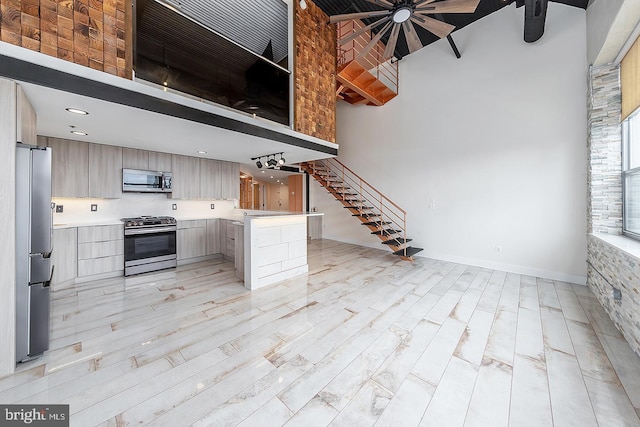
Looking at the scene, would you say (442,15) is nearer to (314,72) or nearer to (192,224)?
(314,72)

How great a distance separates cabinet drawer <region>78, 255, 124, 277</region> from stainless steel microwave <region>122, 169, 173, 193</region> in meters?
1.28

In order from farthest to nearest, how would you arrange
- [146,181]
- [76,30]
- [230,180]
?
[230,180]
[146,181]
[76,30]

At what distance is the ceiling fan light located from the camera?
3.12 meters

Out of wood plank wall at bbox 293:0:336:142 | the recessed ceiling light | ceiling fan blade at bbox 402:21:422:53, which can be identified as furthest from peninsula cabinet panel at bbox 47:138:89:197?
ceiling fan blade at bbox 402:21:422:53

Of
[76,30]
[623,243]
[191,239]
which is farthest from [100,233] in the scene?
[623,243]

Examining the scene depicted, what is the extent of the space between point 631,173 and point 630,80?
114 centimetres

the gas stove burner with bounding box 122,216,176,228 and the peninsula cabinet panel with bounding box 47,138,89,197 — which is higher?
the peninsula cabinet panel with bounding box 47,138,89,197

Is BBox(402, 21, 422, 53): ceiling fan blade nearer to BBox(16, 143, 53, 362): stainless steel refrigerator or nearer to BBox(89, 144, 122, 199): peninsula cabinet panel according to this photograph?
BBox(16, 143, 53, 362): stainless steel refrigerator

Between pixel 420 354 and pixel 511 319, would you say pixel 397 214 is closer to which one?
pixel 511 319

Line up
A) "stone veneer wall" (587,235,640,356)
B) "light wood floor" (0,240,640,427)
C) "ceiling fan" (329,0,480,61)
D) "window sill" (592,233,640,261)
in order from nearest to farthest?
"light wood floor" (0,240,640,427) → "stone veneer wall" (587,235,640,356) → "window sill" (592,233,640,261) → "ceiling fan" (329,0,480,61)

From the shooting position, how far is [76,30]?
2.06 m

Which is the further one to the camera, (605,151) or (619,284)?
(605,151)

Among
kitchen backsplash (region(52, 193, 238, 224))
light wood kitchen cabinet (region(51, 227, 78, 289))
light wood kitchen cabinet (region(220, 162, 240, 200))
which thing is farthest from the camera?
light wood kitchen cabinet (region(220, 162, 240, 200))

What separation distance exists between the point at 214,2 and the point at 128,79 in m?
1.77
